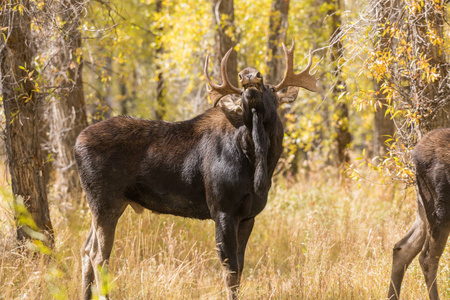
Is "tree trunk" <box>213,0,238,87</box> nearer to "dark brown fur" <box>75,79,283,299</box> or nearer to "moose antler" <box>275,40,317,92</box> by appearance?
"moose antler" <box>275,40,317,92</box>

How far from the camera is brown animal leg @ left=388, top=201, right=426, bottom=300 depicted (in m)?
5.20

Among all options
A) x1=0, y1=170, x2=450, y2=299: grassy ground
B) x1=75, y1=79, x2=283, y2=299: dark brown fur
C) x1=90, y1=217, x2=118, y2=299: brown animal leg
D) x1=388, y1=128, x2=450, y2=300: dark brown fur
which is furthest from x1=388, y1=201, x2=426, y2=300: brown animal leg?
x1=90, y1=217, x2=118, y2=299: brown animal leg

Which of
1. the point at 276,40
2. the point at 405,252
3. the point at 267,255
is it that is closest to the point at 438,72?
the point at 405,252

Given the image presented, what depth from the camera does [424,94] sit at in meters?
5.88

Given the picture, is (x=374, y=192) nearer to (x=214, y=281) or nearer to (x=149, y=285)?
(x=214, y=281)

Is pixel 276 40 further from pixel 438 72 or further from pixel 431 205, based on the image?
pixel 431 205

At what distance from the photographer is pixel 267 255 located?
6.02m

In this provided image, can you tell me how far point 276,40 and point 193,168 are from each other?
6.82 metres

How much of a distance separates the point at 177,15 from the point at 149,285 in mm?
9723

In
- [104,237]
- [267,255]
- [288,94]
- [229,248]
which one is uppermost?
[288,94]

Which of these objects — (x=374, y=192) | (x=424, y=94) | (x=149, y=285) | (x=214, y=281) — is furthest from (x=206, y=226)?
(x=374, y=192)

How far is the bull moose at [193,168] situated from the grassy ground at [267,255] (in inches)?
16.5

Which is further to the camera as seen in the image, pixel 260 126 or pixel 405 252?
pixel 405 252

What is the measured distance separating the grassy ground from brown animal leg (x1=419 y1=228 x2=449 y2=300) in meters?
0.26
